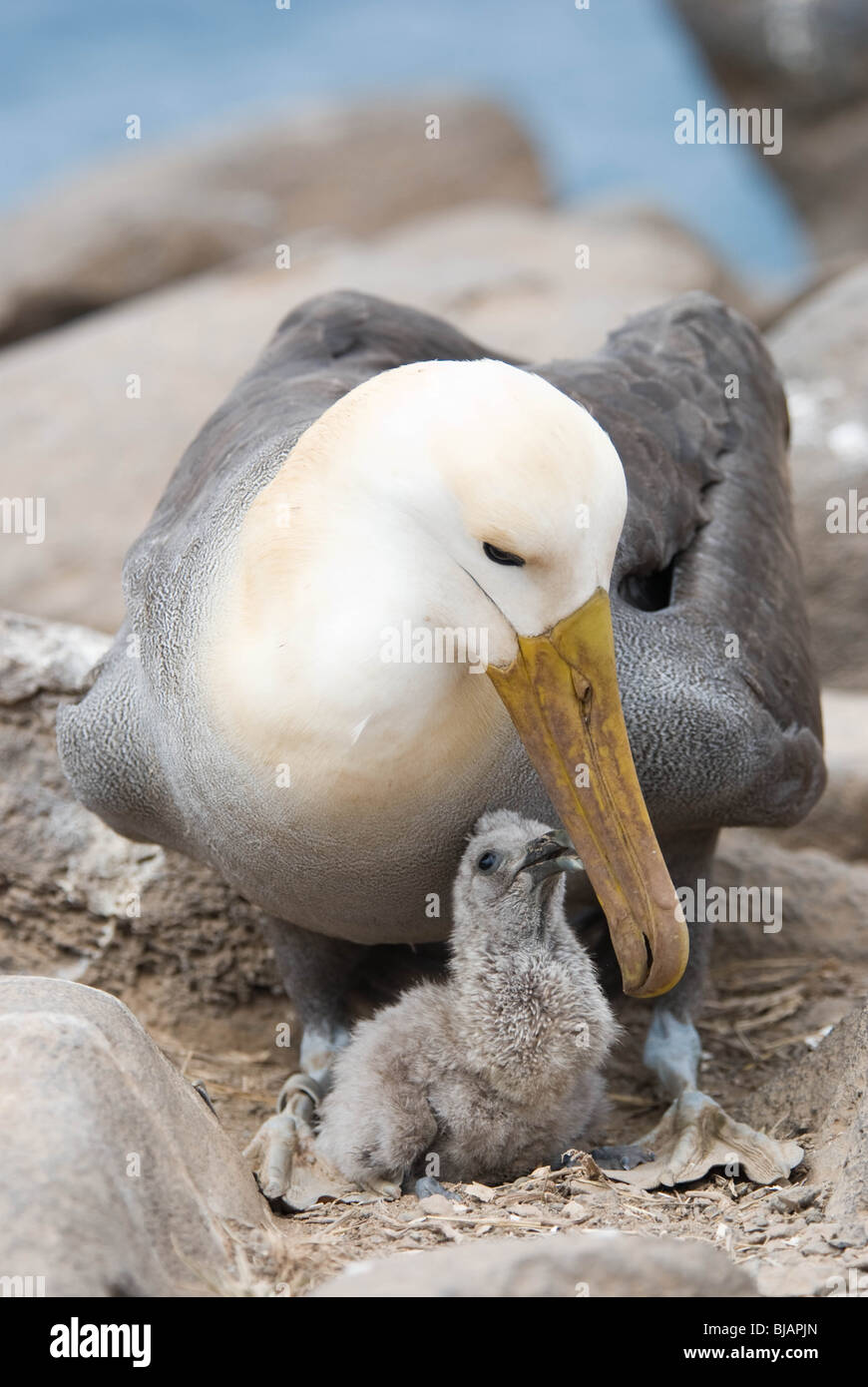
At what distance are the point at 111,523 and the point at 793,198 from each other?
11.2 metres

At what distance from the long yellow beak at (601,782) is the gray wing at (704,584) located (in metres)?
0.57

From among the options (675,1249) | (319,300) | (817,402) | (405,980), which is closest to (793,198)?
(817,402)

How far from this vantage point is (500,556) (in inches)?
138

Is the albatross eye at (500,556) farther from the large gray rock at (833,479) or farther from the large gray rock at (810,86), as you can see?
the large gray rock at (810,86)

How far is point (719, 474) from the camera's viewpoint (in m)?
5.26

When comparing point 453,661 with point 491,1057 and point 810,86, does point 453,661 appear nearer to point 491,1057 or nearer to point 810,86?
point 491,1057

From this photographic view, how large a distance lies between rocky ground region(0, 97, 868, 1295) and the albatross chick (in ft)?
0.54

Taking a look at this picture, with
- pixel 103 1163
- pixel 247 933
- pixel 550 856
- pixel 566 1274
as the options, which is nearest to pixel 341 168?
pixel 247 933

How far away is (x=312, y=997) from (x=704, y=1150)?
4.25 ft

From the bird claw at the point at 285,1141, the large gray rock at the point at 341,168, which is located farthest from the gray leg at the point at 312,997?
the large gray rock at the point at 341,168

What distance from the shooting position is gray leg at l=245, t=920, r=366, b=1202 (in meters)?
4.95

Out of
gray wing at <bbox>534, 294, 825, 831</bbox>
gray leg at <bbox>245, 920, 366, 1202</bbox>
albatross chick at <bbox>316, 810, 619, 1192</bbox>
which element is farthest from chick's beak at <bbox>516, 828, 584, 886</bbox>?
gray leg at <bbox>245, 920, 366, 1202</bbox>

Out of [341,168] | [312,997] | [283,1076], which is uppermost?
[341,168]
